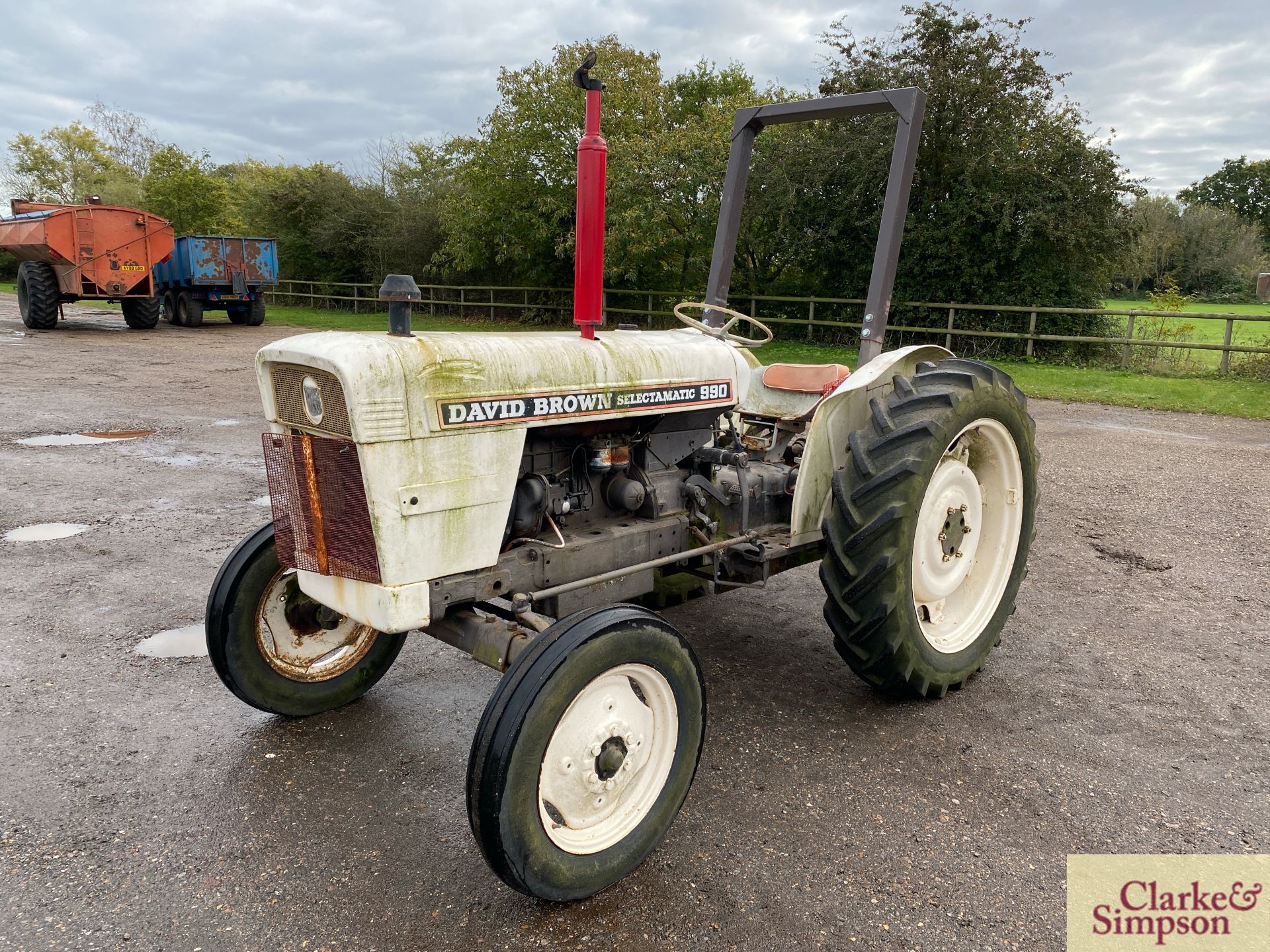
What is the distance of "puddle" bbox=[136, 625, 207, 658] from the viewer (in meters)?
3.77

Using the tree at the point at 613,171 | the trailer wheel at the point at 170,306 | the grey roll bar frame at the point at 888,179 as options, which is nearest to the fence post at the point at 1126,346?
the tree at the point at 613,171

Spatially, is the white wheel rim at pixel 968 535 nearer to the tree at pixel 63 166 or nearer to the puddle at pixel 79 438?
the puddle at pixel 79 438

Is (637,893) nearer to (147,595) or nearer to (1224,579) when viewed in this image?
(147,595)

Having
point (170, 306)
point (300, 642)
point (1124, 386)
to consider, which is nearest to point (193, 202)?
point (170, 306)

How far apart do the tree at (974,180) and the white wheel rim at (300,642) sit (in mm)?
13936

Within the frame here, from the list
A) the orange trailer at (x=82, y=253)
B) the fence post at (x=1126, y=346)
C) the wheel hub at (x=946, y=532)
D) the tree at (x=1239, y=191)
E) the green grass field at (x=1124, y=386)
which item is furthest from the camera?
the tree at (x=1239, y=191)

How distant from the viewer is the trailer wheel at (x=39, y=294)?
17.0 m

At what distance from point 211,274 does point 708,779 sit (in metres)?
19.6

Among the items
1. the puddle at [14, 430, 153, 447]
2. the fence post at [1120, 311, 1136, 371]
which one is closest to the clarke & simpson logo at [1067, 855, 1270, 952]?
the puddle at [14, 430, 153, 447]

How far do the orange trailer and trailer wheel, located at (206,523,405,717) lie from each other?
16.3m

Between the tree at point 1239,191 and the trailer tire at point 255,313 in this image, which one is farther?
the tree at point 1239,191

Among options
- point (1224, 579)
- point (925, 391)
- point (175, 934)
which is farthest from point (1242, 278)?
point (175, 934)

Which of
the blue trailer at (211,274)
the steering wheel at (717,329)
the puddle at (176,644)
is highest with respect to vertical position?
the blue trailer at (211,274)

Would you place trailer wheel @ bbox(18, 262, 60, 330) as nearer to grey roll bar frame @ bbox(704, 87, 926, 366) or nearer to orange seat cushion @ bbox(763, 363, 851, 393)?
grey roll bar frame @ bbox(704, 87, 926, 366)
